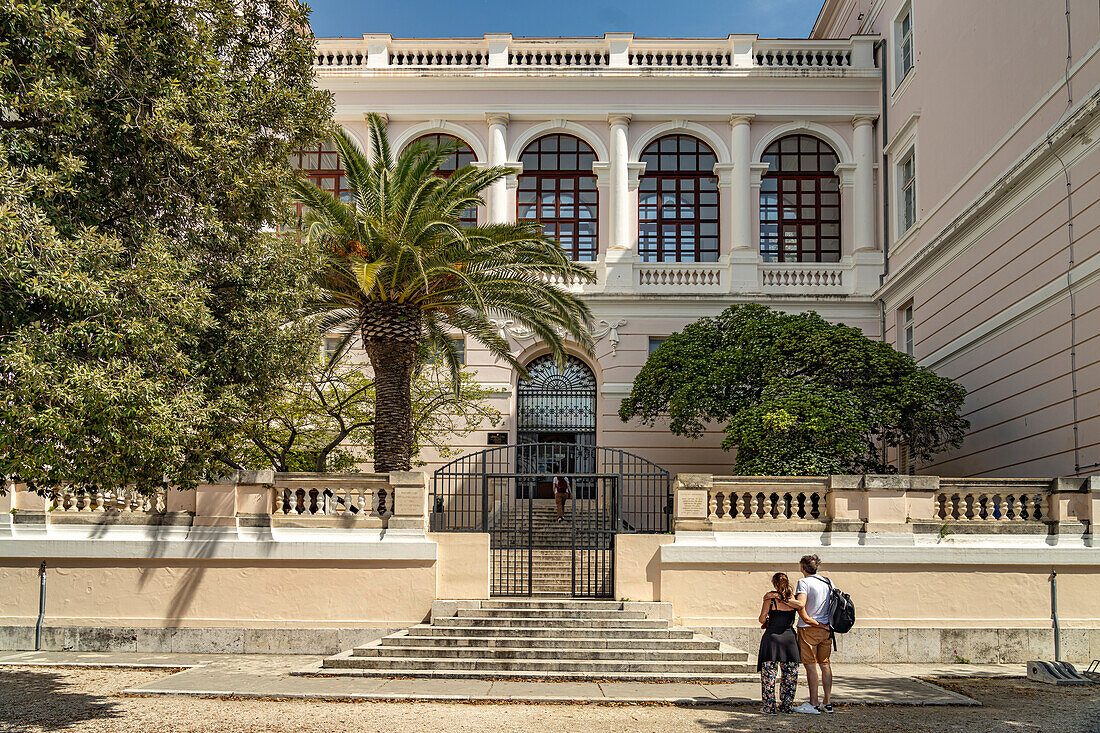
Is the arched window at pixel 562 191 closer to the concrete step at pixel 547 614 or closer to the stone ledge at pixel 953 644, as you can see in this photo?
the concrete step at pixel 547 614

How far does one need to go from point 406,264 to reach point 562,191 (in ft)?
40.3

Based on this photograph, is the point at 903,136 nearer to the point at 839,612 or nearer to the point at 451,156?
the point at 451,156

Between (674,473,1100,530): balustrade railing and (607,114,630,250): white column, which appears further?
(607,114,630,250): white column

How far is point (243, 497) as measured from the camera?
16.0 meters

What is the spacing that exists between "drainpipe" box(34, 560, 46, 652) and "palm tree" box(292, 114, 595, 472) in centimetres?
528

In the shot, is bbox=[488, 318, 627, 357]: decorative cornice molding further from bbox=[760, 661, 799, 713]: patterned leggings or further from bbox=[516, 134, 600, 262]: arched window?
bbox=[760, 661, 799, 713]: patterned leggings

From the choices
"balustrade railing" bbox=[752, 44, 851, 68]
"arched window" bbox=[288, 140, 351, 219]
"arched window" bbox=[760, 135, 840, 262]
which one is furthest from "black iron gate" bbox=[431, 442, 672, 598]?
"balustrade railing" bbox=[752, 44, 851, 68]

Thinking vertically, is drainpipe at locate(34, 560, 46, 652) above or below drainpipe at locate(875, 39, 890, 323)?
below

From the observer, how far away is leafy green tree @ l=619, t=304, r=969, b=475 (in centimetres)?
1975

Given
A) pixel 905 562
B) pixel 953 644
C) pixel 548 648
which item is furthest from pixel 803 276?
pixel 548 648

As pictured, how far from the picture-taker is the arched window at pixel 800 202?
28.4 meters

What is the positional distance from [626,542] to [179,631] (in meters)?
6.93

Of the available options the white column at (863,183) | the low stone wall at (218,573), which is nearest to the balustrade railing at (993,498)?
the low stone wall at (218,573)

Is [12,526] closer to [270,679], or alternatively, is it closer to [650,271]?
[270,679]
